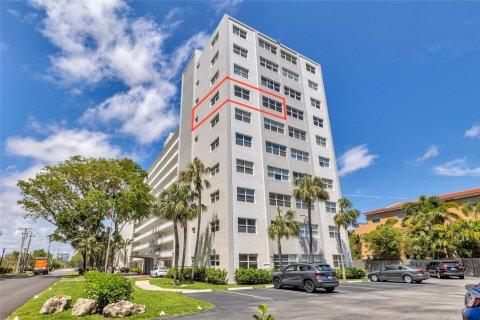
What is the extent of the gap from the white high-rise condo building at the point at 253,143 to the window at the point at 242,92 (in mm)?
135

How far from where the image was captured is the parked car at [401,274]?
25086 mm

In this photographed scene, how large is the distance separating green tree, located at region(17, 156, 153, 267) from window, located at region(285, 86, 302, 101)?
26.3m

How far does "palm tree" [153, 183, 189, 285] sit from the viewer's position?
2773 centimetres

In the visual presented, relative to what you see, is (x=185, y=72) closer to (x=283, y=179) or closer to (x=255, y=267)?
(x=283, y=179)

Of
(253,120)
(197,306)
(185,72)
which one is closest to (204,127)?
(253,120)

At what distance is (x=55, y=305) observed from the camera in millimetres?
11484

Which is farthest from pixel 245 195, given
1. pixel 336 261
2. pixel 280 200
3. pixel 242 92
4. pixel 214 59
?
pixel 214 59

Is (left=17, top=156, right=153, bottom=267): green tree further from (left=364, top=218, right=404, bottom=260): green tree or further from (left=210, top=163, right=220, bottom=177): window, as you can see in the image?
(left=364, top=218, right=404, bottom=260): green tree

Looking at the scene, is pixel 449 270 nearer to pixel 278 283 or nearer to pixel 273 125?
pixel 278 283

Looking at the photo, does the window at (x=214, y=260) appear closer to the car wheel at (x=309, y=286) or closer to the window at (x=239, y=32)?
the car wheel at (x=309, y=286)

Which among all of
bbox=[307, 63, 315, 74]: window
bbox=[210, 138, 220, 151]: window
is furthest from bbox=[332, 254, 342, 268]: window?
bbox=[307, 63, 315, 74]: window

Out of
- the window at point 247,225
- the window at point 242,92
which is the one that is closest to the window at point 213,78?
the window at point 242,92

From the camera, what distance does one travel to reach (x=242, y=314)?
11180 millimetres

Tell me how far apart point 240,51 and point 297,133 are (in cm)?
1355
